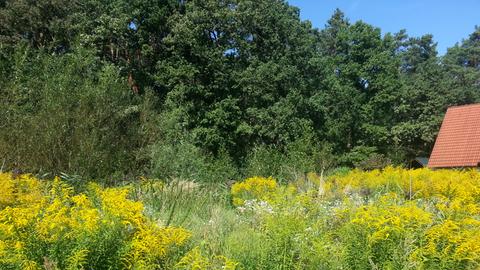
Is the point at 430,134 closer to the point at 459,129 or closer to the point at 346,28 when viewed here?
the point at 346,28

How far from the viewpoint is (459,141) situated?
2317 cm

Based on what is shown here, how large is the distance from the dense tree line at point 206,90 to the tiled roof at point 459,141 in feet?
17.6

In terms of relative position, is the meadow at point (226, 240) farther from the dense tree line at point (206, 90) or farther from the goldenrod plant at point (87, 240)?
the dense tree line at point (206, 90)

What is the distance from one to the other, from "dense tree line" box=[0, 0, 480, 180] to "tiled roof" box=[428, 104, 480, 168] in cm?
536

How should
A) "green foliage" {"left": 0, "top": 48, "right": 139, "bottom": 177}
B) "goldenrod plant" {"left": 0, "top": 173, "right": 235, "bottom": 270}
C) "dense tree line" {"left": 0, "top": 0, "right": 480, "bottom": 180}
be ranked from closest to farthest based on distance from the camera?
"goldenrod plant" {"left": 0, "top": 173, "right": 235, "bottom": 270}, "green foliage" {"left": 0, "top": 48, "right": 139, "bottom": 177}, "dense tree line" {"left": 0, "top": 0, "right": 480, "bottom": 180}

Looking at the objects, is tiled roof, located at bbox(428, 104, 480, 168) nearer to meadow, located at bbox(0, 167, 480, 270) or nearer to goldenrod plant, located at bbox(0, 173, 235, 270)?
meadow, located at bbox(0, 167, 480, 270)

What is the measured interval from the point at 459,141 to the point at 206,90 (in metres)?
13.1

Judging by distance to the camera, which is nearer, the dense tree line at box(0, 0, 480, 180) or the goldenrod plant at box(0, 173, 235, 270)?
the goldenrod plant at box(0, 173, 235, 270)

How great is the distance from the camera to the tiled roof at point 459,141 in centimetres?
2210

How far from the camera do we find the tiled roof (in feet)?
72.5

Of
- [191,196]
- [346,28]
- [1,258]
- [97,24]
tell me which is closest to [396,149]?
[346,28]

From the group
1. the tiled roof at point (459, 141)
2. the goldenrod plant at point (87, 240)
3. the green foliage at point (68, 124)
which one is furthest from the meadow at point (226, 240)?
the tiled roof at point (459, 141)

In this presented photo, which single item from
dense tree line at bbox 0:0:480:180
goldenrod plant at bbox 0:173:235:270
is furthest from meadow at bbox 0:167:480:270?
dense tree line at bbox 0:0:480:180

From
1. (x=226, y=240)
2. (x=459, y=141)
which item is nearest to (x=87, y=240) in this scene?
(x=226, y=240)
